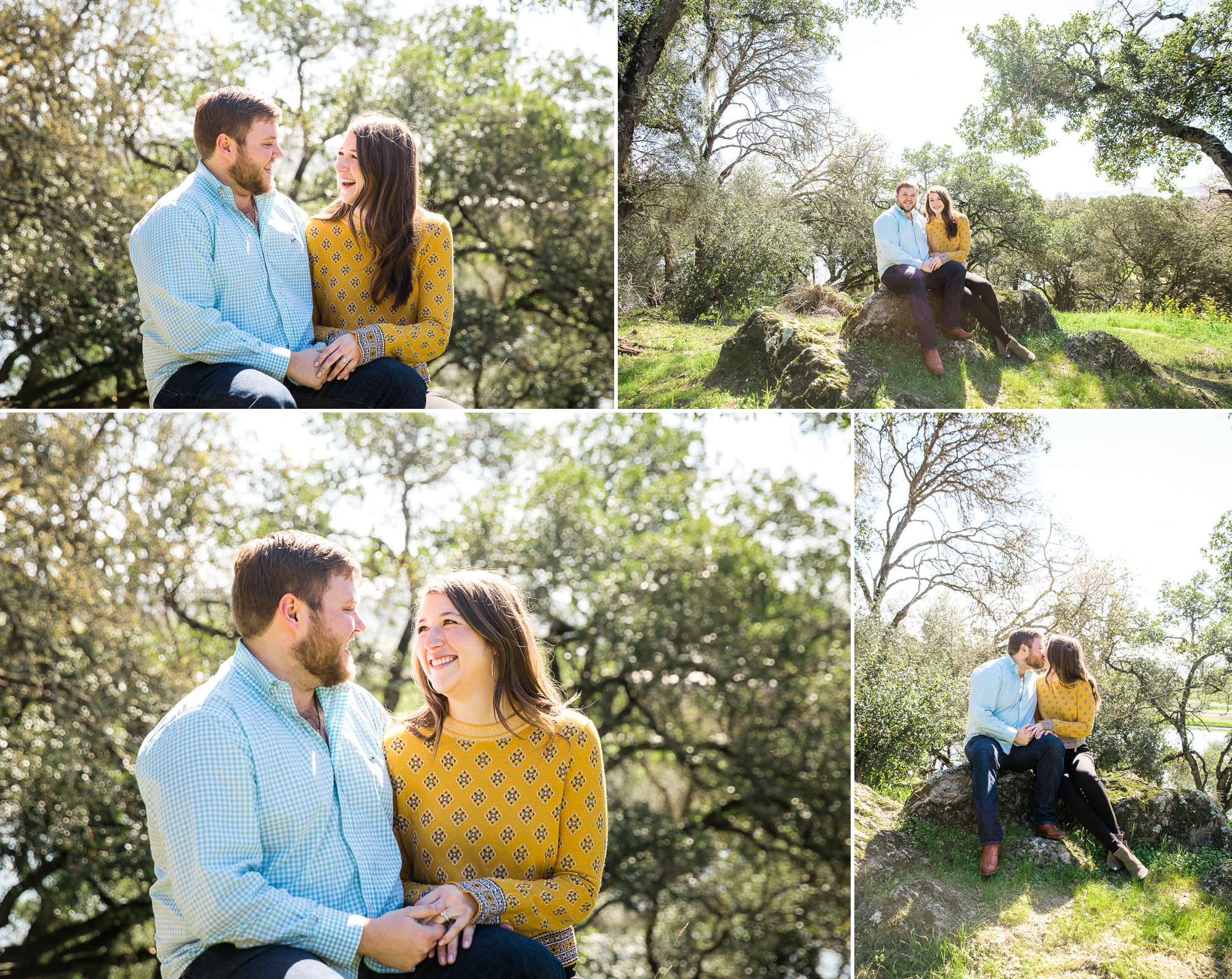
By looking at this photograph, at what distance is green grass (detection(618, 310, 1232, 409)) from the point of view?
407 cm

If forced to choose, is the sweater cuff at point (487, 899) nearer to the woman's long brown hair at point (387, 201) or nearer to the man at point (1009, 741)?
the woman's long brown hair at point (387, 201)

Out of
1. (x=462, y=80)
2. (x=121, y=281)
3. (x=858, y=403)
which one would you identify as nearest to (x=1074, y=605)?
(x=858, y=403)

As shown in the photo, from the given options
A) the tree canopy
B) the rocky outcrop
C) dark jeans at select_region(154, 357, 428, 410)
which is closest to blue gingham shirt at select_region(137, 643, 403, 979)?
dark jeans at select_region(154, 357, 428, 410)

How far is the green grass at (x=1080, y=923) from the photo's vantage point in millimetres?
3768

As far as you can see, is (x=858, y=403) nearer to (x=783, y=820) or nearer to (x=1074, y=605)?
(x=1074, y=605)

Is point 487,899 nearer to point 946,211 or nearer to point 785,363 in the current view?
point 785,363

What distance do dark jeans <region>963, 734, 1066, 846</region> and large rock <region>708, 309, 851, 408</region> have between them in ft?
4.36

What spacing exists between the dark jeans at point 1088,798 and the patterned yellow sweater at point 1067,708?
5cm

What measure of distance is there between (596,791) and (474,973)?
1.56ft

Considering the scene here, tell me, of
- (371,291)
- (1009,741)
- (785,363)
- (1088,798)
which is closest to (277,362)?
(371,291)

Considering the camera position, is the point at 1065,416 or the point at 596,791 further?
the point at 1065,416

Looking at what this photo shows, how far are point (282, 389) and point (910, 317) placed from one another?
2.18 metres

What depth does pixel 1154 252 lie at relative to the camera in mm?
4102

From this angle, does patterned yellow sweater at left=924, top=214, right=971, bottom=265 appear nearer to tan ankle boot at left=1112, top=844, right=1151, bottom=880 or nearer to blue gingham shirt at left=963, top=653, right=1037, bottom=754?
blue gingham shirt at left=963, top=653, right=1037, bottom=754
